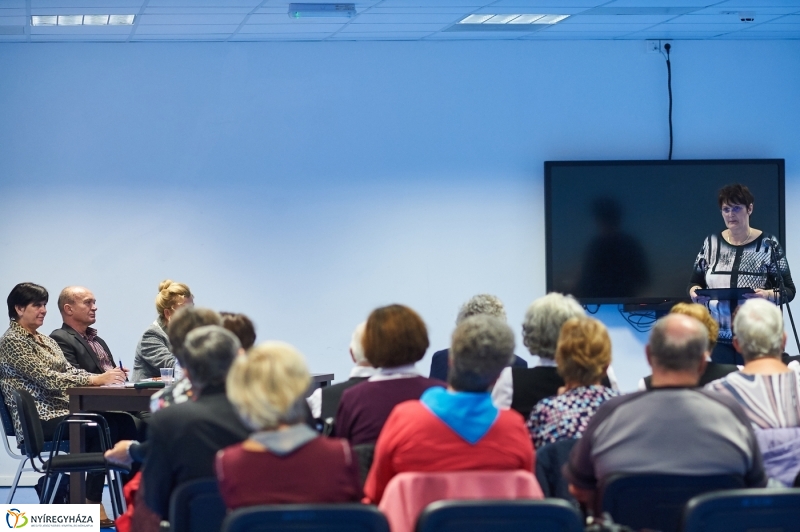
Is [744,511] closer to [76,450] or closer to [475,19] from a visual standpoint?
[76,450]

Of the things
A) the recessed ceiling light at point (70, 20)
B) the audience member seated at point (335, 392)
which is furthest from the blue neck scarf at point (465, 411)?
the recessed ceiling light at point (70, 20)

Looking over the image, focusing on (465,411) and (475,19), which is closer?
(465,411)

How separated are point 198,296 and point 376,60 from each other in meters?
2.18

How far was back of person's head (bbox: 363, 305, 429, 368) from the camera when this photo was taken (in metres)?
3.58

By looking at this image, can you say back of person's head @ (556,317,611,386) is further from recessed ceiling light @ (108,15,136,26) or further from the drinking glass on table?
recessed ceiling light @ (108,15,136,26)

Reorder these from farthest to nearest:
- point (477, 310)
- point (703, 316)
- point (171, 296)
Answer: point (171, 296) → point (477, 310) → point (703, 316)

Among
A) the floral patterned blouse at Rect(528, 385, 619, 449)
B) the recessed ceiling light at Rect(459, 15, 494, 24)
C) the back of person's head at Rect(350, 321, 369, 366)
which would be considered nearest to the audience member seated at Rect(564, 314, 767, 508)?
the floral patterned blouse at Rect(528, 385, 619, 449)

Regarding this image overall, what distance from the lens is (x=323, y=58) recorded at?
7.76 metres

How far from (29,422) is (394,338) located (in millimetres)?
2704

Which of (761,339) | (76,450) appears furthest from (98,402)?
(761,339)

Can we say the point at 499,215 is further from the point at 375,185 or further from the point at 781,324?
the point at 781,324

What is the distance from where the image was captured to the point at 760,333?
138 inches

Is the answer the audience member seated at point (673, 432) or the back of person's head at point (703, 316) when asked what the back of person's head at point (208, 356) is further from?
the back of person's head at point (703, 316)

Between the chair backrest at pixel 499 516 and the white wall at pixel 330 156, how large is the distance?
5.28m
